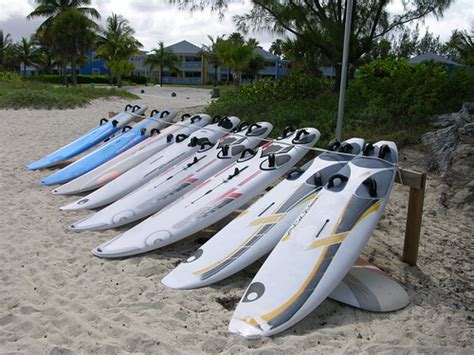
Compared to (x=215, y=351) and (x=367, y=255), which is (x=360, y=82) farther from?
(x=215, y=351)

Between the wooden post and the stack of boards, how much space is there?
26cm

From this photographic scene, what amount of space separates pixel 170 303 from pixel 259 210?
1041 millimetres

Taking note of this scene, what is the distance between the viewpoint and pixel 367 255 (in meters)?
3.61

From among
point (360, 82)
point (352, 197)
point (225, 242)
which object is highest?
point (360, 82)

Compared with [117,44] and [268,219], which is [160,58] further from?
[268,219]

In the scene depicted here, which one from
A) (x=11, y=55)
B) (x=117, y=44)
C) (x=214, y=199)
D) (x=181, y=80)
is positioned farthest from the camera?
(x=181, y=80)

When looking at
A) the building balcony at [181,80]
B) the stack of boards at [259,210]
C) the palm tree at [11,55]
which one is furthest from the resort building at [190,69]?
the stack of boards at [259,210]

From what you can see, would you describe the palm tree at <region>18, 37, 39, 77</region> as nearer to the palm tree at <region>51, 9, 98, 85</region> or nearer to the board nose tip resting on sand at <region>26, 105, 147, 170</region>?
the palm tree at <region>51, 9, 98, 85</region>

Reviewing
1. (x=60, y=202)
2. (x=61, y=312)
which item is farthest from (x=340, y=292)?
(x=60, y=202)

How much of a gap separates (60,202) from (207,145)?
69.7 inches

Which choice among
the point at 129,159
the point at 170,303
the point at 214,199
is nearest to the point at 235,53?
the point at 129,159

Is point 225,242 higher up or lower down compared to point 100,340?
higher up

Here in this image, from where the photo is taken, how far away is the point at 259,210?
3447 mm

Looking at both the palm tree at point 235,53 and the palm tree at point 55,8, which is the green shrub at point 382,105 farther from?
the palm tree at point 55,8
